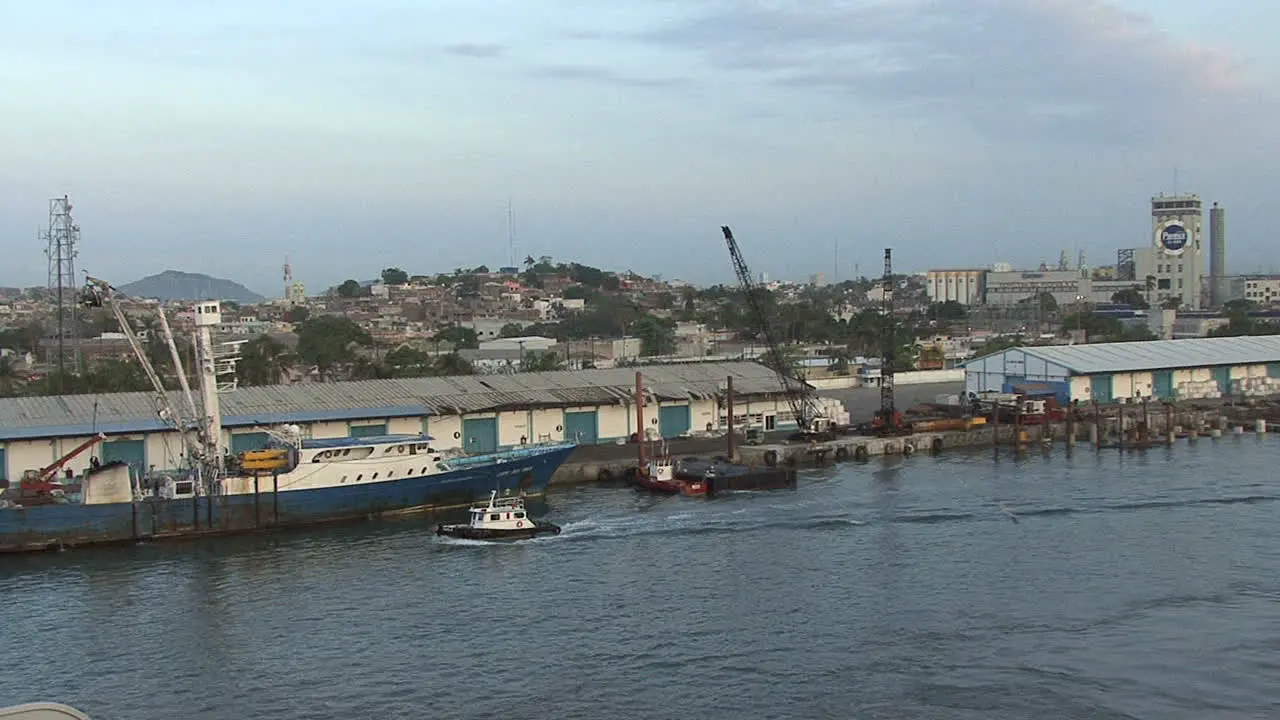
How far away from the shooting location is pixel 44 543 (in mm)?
21734

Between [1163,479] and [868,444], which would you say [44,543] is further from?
[1163,479]

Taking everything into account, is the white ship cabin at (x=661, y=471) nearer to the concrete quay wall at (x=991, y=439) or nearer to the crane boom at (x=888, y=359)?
the concrete quay wall at (x=991, y=439)

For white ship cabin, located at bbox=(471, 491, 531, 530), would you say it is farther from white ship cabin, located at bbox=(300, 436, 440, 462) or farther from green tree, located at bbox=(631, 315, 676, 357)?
green tree, located at bbox=(631, 315, 676, 357)

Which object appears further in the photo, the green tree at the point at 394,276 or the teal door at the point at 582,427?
the green tree at the point at 394,276

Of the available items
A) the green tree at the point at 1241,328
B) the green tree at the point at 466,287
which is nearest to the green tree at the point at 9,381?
the green tree at the point at 1241,328

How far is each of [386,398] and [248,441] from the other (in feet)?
10.8

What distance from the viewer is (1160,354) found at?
40781 millimetres

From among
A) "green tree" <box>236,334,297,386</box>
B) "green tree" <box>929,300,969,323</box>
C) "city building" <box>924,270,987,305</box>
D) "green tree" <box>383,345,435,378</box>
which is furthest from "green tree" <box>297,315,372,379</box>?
"city building" <box>924,270,987,305</box>

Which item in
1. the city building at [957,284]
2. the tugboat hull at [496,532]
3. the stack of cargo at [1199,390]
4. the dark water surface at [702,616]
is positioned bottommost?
the dark water surface at [702,616]

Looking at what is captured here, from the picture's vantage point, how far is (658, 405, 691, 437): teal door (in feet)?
103

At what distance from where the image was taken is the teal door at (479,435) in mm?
28844

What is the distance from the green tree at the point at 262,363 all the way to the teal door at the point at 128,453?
10.3 metres

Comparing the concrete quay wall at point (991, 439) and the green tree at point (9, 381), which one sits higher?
Answer: the green tree at point (9, 381)

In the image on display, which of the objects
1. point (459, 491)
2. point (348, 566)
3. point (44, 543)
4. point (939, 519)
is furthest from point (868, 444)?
point (44, 543)
